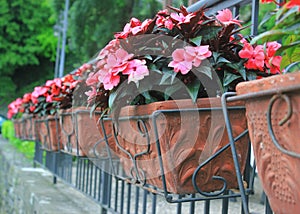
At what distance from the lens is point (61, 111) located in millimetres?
2742

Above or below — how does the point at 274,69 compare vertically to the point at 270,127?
above

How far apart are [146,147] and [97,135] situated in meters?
1.02

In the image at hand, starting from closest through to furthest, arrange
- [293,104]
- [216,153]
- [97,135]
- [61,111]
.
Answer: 1. [293,104]
2. [216,153]
3. [97,135]
4. [61,111]

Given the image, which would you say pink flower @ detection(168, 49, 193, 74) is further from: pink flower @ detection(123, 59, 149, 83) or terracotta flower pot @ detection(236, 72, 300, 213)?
terracotta flower pot @ detection(236, 72, 300, 213)

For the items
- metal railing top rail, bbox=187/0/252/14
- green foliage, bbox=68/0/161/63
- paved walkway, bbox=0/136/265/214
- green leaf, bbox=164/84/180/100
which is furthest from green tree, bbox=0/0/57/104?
green leaf, bbox=164/84/180/100

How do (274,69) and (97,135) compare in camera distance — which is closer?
(274,69)

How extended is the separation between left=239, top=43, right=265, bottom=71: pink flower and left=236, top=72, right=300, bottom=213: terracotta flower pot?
436 millimetres

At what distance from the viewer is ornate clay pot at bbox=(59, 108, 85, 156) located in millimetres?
2451

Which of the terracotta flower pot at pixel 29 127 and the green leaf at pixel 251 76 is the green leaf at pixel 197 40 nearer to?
the green leaf at pixel 251 76

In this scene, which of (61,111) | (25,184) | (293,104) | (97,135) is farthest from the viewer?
(25,184)

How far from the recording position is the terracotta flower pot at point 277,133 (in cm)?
67

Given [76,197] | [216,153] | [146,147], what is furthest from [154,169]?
[76,197]

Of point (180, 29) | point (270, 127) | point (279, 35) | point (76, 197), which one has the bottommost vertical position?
point (76, 197)

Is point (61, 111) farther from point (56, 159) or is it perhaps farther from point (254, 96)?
point (254, 96)
